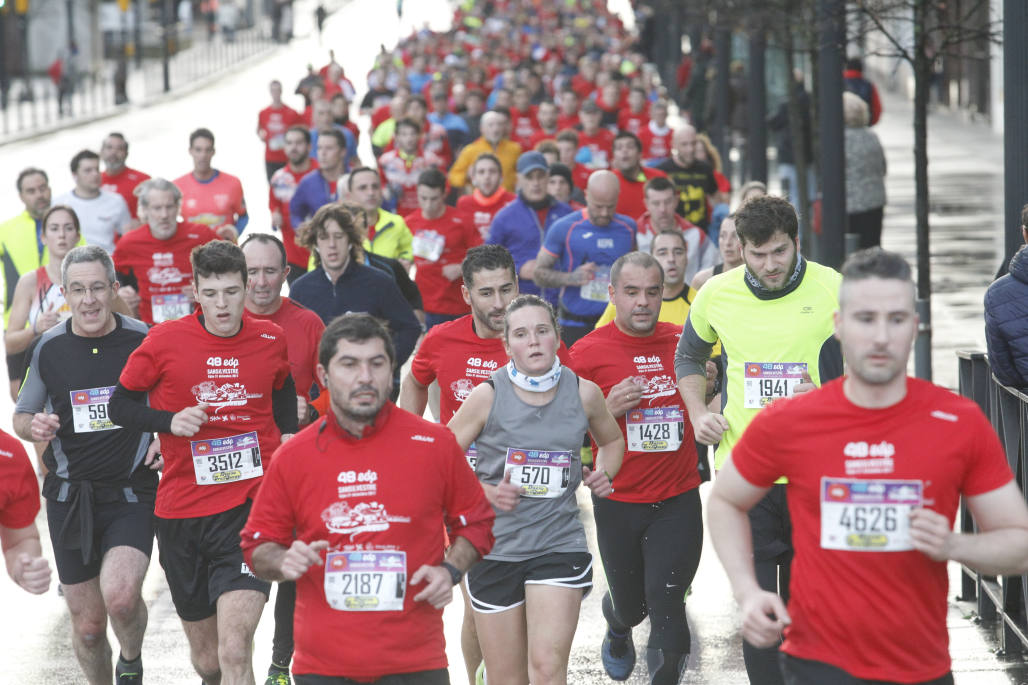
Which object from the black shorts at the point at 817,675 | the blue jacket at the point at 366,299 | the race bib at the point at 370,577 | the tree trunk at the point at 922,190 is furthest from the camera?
the tree trunk at the point at 922,190

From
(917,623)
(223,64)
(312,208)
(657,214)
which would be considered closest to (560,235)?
(657,214)

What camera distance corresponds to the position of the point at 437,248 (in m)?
12.5

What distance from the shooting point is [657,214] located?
11.1 metres

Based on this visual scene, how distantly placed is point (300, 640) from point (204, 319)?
84.0 inches

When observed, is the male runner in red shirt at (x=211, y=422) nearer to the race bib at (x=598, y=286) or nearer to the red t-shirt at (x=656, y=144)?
the race bib at (x=598, y=286)

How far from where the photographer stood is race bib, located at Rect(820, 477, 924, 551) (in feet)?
14.1

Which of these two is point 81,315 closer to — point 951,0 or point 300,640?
point 300,640

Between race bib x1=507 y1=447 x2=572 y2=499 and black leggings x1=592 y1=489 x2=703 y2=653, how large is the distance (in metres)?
1.01

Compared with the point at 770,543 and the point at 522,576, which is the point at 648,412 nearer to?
the point at 770,543

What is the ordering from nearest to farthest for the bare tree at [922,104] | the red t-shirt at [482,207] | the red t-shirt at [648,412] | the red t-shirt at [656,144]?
the red t-shirt at [648,412] → the bare tree at [922,104] → the red t-shirt at [482,207] → the red t-shirt at [656,144]

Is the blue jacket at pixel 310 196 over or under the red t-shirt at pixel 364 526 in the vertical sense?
over

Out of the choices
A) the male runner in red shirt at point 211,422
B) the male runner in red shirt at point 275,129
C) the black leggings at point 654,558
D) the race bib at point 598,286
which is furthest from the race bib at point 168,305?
the male runner in red shirt at point 275,129

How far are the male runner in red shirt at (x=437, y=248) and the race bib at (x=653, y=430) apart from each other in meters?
5.20

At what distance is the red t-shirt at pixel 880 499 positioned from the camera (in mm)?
4285
